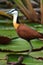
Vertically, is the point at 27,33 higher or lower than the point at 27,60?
higher

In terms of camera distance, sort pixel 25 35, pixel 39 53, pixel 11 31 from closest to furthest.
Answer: pixel 39 53
pixel 25 35
pixel 11 31

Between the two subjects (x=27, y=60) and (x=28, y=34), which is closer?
(x=27, y=60)

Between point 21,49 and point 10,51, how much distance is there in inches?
7.0

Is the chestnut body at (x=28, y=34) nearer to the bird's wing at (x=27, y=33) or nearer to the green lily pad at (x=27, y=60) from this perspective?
the bird's wing at (x=27, y=33)

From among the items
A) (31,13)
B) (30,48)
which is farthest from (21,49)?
(31,13)

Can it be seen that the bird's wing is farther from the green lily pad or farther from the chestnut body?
the green lily pad

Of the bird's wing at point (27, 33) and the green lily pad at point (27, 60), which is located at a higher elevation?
the bird's wing at point (27, 33)

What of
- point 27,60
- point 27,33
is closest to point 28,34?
point 27,33

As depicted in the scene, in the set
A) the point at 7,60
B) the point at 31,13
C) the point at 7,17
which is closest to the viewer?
the point at 7,60

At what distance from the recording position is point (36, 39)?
4980 millimetres

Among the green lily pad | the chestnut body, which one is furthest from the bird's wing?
the green lily pad

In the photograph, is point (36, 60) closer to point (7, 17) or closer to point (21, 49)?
point (21, 49)

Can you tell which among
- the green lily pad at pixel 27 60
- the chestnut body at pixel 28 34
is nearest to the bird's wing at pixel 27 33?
the chestnut body at pixel 28 34

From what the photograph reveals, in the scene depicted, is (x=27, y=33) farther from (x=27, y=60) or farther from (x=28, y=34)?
(x=27, y=60)
